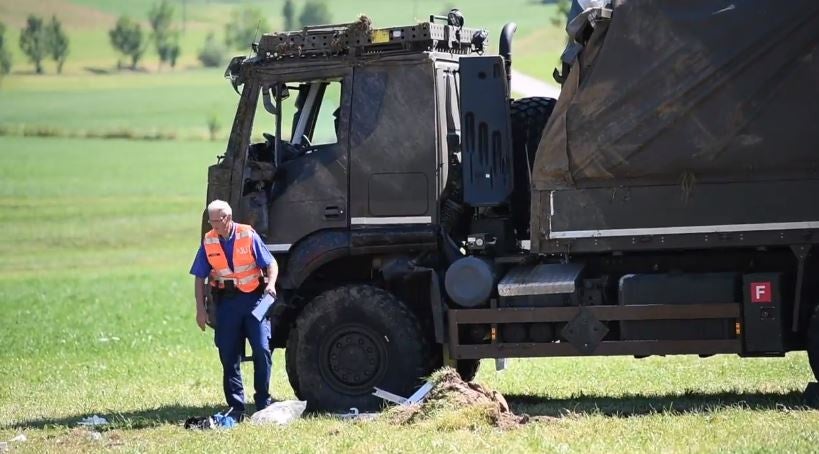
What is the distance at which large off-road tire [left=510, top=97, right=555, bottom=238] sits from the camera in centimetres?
1302

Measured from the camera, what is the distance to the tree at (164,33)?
352ft

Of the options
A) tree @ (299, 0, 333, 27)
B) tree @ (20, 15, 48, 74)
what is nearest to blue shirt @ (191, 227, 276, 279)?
tree @ (20, 15, 48, 74)

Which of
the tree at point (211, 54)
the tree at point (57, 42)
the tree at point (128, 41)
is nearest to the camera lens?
the tree at point (57, 42)

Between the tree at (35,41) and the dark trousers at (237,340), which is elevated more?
the tree at (35,41)

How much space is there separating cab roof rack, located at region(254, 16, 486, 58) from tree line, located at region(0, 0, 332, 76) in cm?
7840

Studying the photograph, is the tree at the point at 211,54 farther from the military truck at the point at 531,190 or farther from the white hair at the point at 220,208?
the white hair at the point at 220,208

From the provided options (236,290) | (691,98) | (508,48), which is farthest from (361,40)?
(691,98)

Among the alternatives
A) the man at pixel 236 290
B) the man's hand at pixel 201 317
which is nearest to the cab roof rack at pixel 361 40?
the man at pixel 236 290

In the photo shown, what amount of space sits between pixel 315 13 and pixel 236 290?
10723cm

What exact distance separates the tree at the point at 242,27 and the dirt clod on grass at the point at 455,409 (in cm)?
9238

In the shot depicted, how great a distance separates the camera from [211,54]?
358 ft

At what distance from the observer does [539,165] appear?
1230cm

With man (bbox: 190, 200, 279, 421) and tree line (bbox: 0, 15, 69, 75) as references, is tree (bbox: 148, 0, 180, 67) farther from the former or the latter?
man (bbox: 190, 200, 279, 421)

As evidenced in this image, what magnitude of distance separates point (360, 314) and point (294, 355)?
2.37 ft
